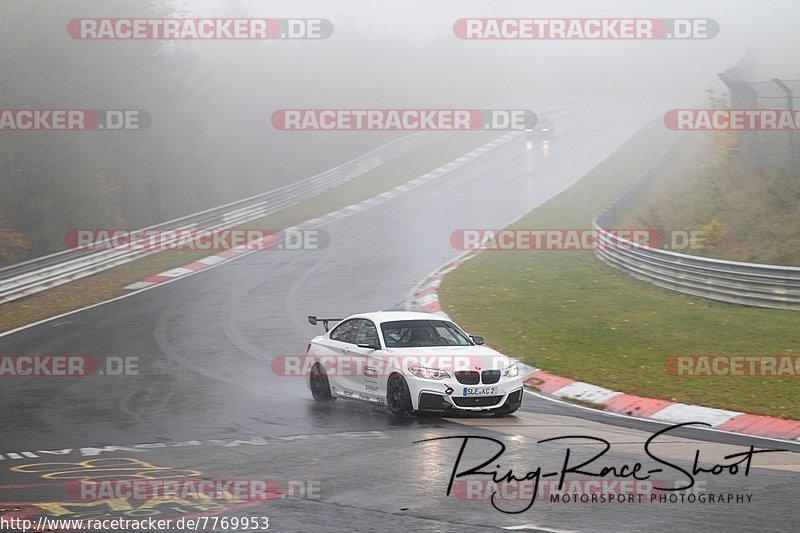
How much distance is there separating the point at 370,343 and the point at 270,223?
967 inches

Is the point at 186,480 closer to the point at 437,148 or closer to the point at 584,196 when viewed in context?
the point at 584,196

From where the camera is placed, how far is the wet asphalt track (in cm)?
805

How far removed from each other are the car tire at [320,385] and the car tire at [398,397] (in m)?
1.51

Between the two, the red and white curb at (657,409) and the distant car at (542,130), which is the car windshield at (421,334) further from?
the distant car at (542,130)

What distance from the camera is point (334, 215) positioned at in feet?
129

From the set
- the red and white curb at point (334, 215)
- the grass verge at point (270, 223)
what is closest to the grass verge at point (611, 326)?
the red and white curb at point (334, 215)

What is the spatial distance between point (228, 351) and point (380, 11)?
115 metres

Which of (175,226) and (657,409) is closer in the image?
(657,409)

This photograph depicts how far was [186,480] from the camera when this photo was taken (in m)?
9.37

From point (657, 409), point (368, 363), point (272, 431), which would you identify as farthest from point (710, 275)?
point (272, 431)

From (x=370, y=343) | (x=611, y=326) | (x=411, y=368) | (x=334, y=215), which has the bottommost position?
(x=611, y=326)

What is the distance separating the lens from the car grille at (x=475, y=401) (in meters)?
12.5

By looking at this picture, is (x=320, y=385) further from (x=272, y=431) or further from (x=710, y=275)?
(x=710, y=275)

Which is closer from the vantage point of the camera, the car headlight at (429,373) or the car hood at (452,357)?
the car headlight at (429,373)
